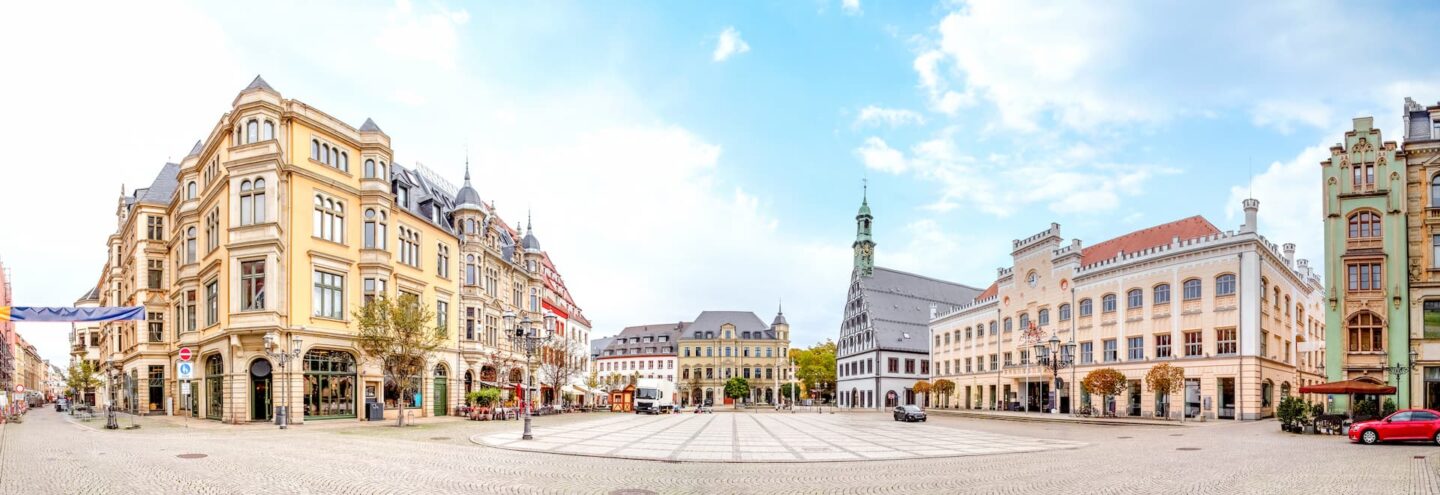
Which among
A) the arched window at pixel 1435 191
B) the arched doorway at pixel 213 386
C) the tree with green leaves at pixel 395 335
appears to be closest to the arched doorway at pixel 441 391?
the arched doorway at pixel 213 386

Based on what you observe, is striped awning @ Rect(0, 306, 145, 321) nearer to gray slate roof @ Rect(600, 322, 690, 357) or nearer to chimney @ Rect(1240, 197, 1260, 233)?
chimney @ Rect(1240, 197, 1260, 233)

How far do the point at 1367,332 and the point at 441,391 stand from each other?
1902 inches

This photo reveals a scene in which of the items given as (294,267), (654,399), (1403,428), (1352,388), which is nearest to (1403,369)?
(1352,388)

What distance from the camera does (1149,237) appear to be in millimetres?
57281

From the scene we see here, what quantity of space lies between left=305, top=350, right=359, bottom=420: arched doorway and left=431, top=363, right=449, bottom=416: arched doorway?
7076 millimetres

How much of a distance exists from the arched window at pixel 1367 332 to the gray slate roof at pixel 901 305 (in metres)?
56.0

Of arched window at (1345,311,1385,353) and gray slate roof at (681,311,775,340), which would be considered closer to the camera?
arched window at (1345,311,1385,353)

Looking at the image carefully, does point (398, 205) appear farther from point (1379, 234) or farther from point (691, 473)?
point (1379, 234)

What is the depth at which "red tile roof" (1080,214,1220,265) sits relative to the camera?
53400mm

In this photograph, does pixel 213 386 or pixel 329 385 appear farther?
pixel 213 386

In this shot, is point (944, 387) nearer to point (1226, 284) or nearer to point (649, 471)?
point (1226, 284)

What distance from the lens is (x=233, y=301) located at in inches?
1526

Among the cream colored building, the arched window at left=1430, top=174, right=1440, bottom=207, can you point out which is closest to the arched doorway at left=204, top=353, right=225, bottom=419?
the cream colored building

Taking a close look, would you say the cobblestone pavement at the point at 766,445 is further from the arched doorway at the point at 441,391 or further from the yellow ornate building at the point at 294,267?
the arched doorway at the point at 441,391
